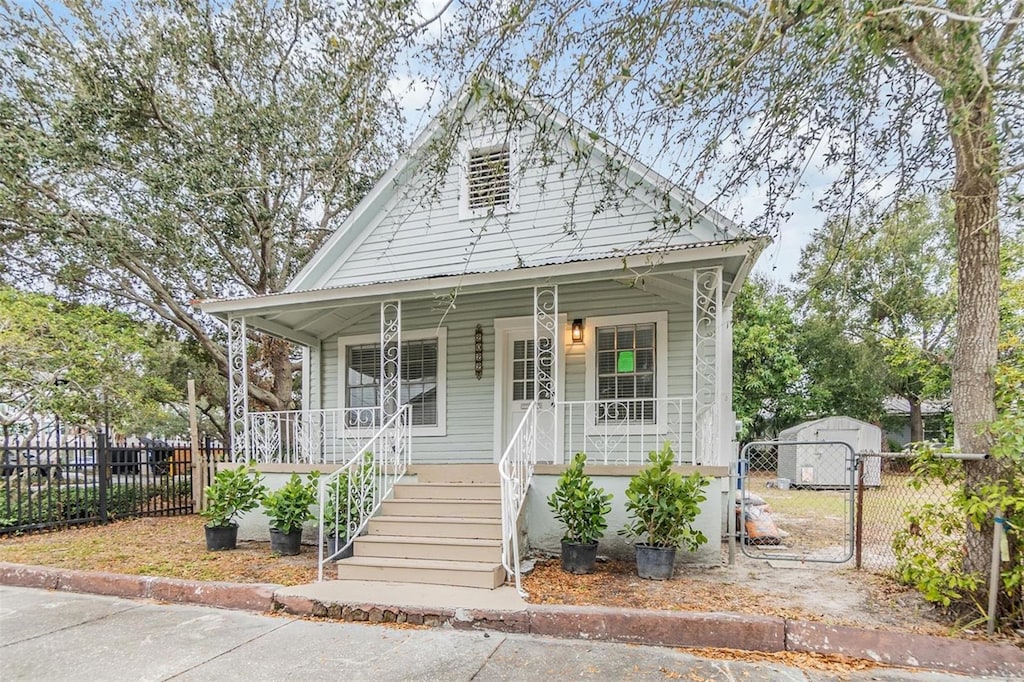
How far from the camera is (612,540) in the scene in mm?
6176

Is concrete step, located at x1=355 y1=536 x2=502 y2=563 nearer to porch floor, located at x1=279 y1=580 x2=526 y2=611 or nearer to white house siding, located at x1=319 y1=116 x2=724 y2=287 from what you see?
porch floor, located at x1=279 y1=580 x2=526 y2=611

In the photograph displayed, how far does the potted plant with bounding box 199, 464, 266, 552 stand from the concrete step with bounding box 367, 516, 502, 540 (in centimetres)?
177

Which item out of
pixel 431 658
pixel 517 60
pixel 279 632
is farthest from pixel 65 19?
pixel 431 658

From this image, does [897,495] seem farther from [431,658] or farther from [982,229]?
[431,658]

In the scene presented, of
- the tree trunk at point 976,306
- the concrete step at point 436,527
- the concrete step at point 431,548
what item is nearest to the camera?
the tree trunk at point 976,306

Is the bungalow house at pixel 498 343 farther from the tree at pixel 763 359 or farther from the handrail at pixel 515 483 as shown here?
the tree at pixel 763 359

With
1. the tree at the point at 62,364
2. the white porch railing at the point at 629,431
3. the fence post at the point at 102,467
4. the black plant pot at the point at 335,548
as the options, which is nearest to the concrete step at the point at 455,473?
the black plant pot at the point at 335,548

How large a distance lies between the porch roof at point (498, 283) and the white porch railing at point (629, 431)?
156 centimetres

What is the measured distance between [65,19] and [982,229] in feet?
47.4

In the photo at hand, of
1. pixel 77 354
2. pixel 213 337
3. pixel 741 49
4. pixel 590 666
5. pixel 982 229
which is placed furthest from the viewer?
pixel 213 337

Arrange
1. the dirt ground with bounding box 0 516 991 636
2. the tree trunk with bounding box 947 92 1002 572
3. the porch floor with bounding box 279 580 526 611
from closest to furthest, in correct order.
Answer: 1. the tree trunk with bounding box 947 92 1002 572
2. the dirt ground with bounding box 0 516 991 636
3. the porch floor with bounding box 279 580 526 611

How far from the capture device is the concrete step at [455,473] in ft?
22.1

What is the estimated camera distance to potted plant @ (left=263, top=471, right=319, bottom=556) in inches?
256

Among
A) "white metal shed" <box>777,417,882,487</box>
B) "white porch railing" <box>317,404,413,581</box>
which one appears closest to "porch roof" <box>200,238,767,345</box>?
"white porch railing" <box>317,404,413,581</box>
